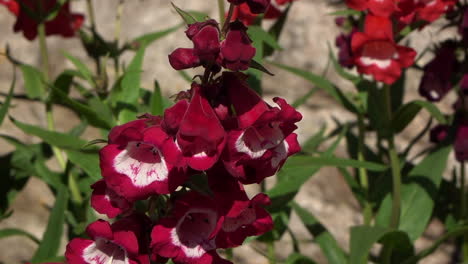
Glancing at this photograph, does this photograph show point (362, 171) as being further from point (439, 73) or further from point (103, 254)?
point (103, 254)

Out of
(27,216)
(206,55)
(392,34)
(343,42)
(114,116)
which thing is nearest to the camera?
(206,55)

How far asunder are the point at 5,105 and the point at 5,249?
1305 millimetres

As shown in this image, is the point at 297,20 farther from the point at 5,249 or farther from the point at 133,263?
the point at 133,263

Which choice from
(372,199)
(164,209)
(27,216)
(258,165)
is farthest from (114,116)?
(27,216)

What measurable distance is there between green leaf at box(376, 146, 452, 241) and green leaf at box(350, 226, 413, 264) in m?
0.17

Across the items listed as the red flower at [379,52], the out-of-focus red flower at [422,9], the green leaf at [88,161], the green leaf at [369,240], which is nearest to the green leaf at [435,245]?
the green leaf at [369,240]

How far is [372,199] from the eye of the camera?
7.44 ft

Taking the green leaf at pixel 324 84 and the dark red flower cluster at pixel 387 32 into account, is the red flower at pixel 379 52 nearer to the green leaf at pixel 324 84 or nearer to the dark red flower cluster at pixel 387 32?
the dark red flower cluster at pixel 387 32

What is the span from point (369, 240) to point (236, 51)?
87cm

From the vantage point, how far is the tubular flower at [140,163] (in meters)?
1.06

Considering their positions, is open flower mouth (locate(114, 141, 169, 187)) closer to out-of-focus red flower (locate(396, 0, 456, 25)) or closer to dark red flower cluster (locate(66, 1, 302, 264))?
dark red flower cluster (locate(66, 1, 302, 264))

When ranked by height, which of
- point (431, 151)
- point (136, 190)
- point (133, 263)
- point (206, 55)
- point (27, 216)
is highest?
point (206, 55)

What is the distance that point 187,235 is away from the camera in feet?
3.69

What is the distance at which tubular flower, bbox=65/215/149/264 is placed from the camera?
3.63ft
